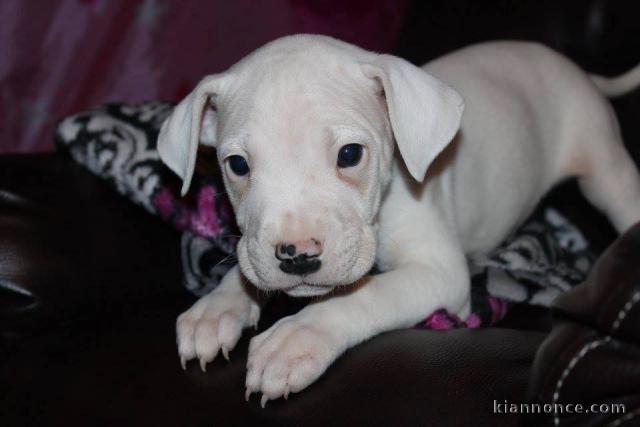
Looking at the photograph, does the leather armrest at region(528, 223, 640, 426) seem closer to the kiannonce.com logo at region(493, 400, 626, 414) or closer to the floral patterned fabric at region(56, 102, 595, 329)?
the kiannonce.com logo at region(493, 400, 626, 414)

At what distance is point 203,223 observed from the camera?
2574 millimetres

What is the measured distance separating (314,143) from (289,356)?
472mm

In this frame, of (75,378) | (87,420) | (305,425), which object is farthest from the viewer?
(75,378)

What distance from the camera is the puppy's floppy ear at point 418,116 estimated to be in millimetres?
1922

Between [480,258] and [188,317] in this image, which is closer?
[188,317]

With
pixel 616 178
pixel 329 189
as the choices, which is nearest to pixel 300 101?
pixel 329 189

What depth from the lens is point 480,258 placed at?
273 centimetres

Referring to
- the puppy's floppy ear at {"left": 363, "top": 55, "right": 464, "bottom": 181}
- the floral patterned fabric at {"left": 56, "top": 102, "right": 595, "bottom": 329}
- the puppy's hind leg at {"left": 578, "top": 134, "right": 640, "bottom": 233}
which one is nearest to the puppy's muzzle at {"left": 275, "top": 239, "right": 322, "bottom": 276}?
the puppy's floppy ear at {"left": 363, "top": 55, "right": 464, "bottom": 181}

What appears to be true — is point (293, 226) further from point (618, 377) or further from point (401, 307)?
point (618, 377)

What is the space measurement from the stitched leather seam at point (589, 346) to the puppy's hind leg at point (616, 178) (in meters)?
1.67

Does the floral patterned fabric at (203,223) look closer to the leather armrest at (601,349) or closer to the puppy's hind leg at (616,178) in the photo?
the puppy's hind leg at (616,178)

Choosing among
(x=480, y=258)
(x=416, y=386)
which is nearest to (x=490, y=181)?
(x=480, y=258)

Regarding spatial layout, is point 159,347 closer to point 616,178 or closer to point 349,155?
point 349,155

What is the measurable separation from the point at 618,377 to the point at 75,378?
1.17 meters
